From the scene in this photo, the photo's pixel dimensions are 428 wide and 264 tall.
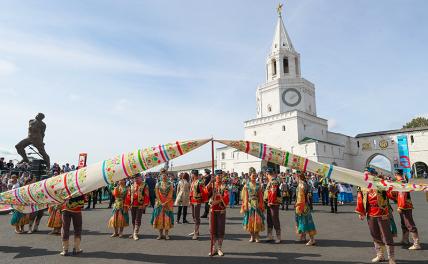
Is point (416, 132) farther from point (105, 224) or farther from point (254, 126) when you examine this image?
point (105, 224)

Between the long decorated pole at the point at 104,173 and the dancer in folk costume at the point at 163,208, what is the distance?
3062 mm

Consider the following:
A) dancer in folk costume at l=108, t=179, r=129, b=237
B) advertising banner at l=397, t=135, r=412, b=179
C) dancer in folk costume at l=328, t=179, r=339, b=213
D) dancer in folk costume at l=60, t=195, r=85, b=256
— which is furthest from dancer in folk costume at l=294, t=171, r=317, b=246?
advertising banner at l=397, t=135, r=412, b=179

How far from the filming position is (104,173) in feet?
23.0

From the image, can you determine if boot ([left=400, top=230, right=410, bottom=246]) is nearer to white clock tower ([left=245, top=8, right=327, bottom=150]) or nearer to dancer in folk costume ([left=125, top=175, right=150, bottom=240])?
dancer in folk costume ([left=125, top=175, right=150, bottom=240])

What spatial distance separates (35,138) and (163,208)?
13.5 meters

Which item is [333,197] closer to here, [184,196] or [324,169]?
[184,196]

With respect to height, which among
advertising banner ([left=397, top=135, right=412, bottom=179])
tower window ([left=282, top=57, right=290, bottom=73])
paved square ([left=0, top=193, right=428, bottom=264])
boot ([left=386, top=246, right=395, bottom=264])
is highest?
tower window ([left=282, top=57, right=290, bottom=73])

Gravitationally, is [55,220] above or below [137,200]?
below

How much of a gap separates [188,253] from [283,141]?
41.2m

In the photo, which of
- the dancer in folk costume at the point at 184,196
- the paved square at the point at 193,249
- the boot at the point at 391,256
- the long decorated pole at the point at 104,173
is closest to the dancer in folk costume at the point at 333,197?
the paved square at the point at 193,249

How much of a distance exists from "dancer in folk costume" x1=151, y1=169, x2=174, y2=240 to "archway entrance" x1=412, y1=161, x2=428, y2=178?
52107 millimetres

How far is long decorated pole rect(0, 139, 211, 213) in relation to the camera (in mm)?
6887

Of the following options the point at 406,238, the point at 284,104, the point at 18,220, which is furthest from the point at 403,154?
→ the point at 18,220

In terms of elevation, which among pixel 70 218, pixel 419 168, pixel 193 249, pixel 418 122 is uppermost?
pixel 418 122
